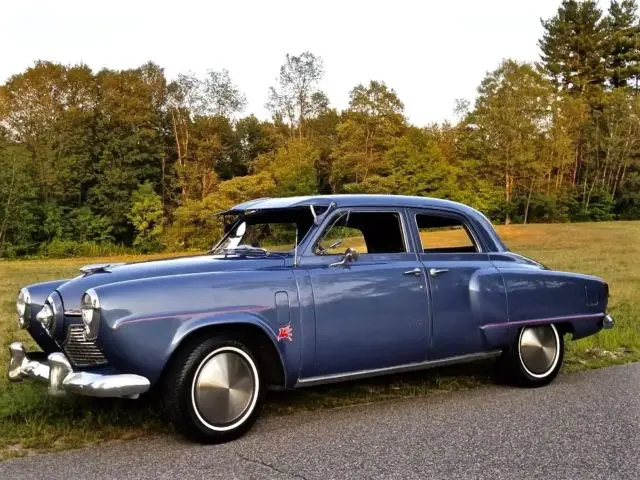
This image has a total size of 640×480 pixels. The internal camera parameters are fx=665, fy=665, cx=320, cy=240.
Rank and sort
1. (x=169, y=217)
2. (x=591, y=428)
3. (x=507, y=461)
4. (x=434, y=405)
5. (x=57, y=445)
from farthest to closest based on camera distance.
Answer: (x=169, y=217) < (x=434, y=405) < (x=591, y=428) < (x=57, y=445) < (x=507, y=461)

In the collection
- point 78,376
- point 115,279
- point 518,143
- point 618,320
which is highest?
point 518,143

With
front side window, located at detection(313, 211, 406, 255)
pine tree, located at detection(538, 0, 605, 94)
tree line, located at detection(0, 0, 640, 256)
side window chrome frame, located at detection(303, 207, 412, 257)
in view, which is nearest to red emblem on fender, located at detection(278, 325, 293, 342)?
side window chrome frame, located at detection(303, 207, 412, 257)

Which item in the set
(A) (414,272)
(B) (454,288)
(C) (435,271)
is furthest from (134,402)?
(B) (454,288)

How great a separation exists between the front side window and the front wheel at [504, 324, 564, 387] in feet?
4.97

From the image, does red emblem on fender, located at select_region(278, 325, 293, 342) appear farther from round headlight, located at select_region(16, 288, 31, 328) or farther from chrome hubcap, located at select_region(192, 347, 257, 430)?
round headlight, located at select_region(16, 288, 31, 328)

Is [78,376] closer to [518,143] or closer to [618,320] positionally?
[618,320]

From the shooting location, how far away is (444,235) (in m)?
6.20

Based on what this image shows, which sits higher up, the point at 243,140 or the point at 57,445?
the point at 243,140

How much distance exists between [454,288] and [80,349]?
3022 millimetres

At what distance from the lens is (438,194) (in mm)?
54312

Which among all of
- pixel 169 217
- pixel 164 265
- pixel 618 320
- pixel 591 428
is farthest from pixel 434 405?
pixel 169 217

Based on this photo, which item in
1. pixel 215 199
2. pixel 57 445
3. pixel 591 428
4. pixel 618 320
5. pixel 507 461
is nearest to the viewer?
pixel 507 461

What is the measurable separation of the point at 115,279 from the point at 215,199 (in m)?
46.4

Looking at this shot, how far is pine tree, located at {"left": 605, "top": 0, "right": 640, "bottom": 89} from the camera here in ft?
250
